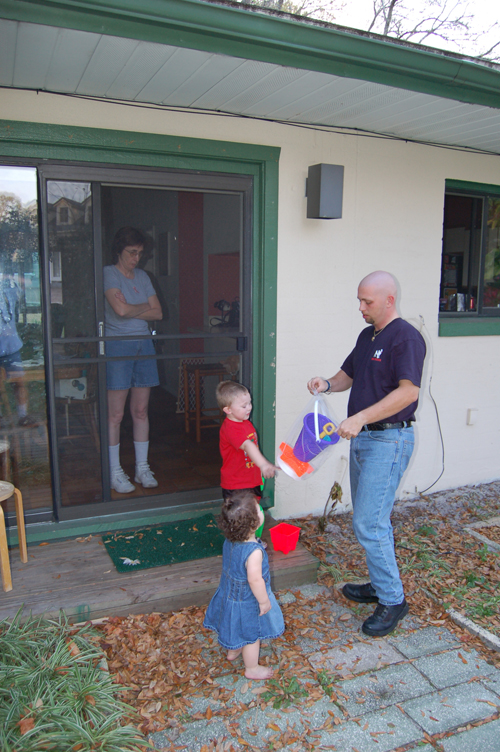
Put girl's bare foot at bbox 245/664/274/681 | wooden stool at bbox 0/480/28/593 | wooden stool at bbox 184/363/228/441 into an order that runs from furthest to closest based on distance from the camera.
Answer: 1. wooden stool at bbox 184/363/228/441
2. wooden stool at bbox 0/480/28/593
3. girl's bare foot at bbox 245/664/274/681

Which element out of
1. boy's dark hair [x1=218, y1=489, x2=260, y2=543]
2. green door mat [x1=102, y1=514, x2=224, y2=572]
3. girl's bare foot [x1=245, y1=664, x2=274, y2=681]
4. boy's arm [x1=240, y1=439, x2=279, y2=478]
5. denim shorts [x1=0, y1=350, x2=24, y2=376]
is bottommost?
girl's bare foot [x1=245, y1=664, x2=274, y2=681]

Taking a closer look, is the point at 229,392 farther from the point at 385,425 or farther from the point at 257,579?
the point at 257,579

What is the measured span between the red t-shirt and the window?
8.77ft

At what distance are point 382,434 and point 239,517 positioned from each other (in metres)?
0.91

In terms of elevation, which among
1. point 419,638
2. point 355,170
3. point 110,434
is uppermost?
point 355,170

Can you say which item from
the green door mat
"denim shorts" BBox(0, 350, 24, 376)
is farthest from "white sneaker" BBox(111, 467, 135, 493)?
"denim shorts" BBox(0, 350, 24, 376)

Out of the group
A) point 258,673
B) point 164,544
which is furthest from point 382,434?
point 164,544

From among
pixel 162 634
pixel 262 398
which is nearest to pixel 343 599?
pixel 162 634

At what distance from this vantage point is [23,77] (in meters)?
2.88

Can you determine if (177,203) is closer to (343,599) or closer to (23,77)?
(23,77)

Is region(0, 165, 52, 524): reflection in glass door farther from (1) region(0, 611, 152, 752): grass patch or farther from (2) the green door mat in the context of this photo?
(1) region(0, 611, 152, 752): grass patch

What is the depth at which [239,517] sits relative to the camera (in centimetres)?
234

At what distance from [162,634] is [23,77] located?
295 cm

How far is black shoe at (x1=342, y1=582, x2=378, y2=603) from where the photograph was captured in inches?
124
